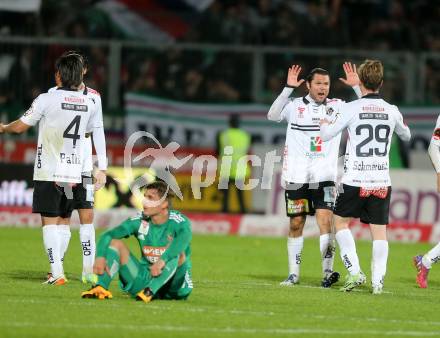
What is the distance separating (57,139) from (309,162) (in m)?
3.02

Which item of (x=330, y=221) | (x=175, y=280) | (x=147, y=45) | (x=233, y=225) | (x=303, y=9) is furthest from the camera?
(x=303, y=9)

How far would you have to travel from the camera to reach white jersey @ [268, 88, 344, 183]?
1509 cm

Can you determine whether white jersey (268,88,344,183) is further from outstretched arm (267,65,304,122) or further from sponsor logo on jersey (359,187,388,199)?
sponsor logo on jersey (359,187,388,199)

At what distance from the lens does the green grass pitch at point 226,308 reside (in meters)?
10.8

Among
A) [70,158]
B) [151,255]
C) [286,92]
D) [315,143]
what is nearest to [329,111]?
[315,143]

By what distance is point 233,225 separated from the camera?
23.9 m

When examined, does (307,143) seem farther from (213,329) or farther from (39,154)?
(213,329)

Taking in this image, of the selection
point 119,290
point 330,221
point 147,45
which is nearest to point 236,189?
point 147,45

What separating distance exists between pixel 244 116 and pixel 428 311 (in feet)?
45.9

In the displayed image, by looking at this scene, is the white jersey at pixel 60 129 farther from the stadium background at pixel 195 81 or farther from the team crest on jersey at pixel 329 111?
the stadium background at pixel 195 81

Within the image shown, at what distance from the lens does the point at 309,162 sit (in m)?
15.1

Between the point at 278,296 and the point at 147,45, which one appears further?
the point at 147,45

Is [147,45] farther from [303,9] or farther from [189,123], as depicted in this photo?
[303,9]

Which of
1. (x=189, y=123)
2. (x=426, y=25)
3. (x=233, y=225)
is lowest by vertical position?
(x=233, y=225)
